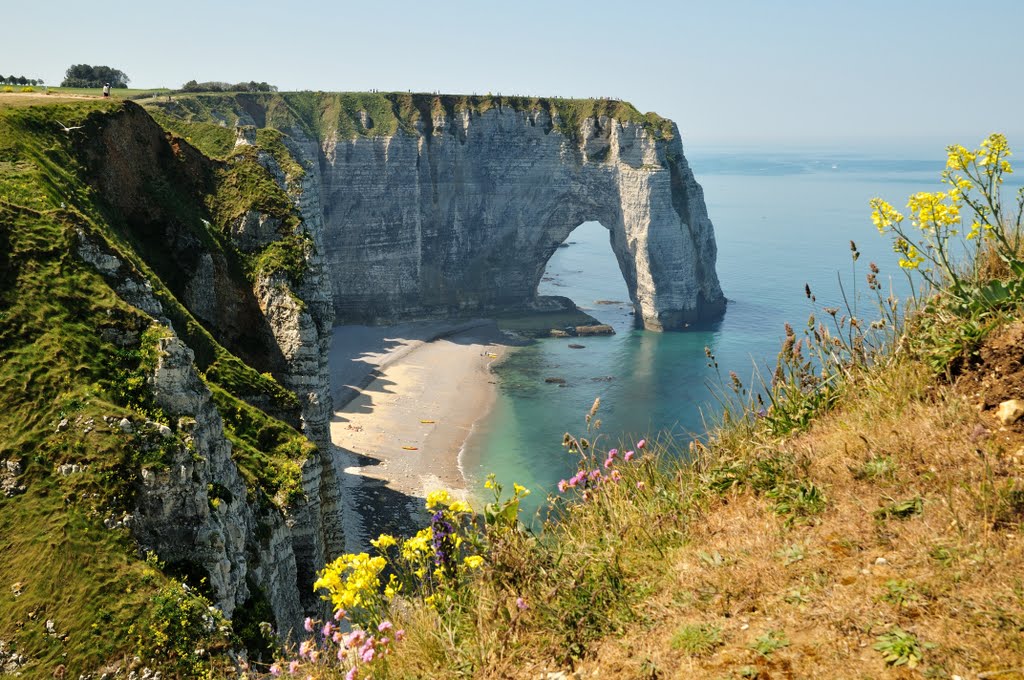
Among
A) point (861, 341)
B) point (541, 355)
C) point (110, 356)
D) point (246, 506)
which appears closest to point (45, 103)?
point (110, 356)

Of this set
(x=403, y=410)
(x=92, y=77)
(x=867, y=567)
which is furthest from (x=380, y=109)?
(x=867, y=567)

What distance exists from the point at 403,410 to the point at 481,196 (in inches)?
1769

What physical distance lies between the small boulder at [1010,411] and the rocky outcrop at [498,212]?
282 feet

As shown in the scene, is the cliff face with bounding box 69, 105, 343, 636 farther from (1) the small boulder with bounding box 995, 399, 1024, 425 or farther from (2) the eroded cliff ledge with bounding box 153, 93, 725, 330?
(2) the eroded cliff ledge with bounding box 153, 93, 725, 330

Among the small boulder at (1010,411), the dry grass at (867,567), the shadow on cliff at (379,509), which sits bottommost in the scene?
the shadow on cliff at (379,509)

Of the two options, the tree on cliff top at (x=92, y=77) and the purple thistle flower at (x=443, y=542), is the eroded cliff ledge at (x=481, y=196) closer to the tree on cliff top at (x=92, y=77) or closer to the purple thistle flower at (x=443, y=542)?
the tree on cliff top at (x=92, y=77)

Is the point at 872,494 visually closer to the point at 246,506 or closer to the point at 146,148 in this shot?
the point at 246,506

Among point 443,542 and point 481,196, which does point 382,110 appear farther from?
point 443,542

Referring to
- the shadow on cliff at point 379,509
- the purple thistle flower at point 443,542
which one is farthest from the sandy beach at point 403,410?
the purple thistle flower at point 443,542

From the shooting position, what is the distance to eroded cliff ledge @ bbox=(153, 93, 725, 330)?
89750 mm

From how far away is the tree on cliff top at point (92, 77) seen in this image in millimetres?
87438

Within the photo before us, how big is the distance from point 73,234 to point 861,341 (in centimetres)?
2233

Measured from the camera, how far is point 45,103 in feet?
96.3

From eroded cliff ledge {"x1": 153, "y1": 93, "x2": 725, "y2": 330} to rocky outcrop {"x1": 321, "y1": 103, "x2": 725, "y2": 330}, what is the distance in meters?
0.17
